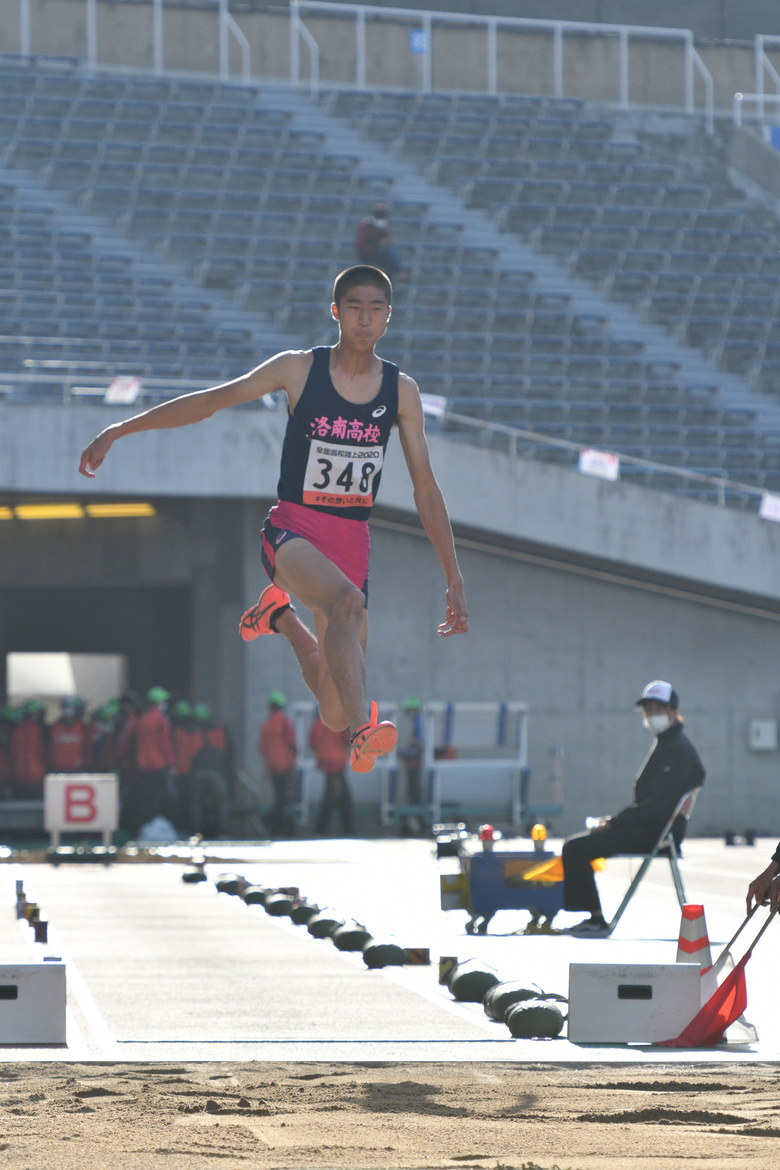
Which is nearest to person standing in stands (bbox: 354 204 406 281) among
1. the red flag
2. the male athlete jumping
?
the male athlete jumping

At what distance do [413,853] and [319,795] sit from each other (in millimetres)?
3225

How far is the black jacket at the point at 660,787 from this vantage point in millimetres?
10766

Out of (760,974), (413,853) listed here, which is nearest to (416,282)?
(413,853)

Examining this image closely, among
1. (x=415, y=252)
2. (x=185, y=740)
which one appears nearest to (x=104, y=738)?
(x=185, y=740)

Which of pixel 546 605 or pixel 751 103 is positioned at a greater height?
pixel 751 103

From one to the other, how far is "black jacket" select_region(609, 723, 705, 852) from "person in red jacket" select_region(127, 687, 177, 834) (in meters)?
10.3

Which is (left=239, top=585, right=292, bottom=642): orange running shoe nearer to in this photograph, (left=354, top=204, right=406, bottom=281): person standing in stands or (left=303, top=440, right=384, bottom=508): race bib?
(left=303, top=440, right=384, bottom=508): race bib

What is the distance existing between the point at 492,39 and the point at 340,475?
1140 inches

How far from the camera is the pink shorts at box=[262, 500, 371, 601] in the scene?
6430 mm

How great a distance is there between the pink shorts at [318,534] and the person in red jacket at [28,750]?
1584 centimetres

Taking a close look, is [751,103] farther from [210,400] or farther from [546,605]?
[210,400]

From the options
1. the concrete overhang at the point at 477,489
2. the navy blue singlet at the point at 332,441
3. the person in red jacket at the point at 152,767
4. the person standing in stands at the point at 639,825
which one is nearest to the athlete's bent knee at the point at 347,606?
the navy blue singlet at the point at 332,441

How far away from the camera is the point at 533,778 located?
23844mm

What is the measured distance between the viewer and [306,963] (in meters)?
9.38
